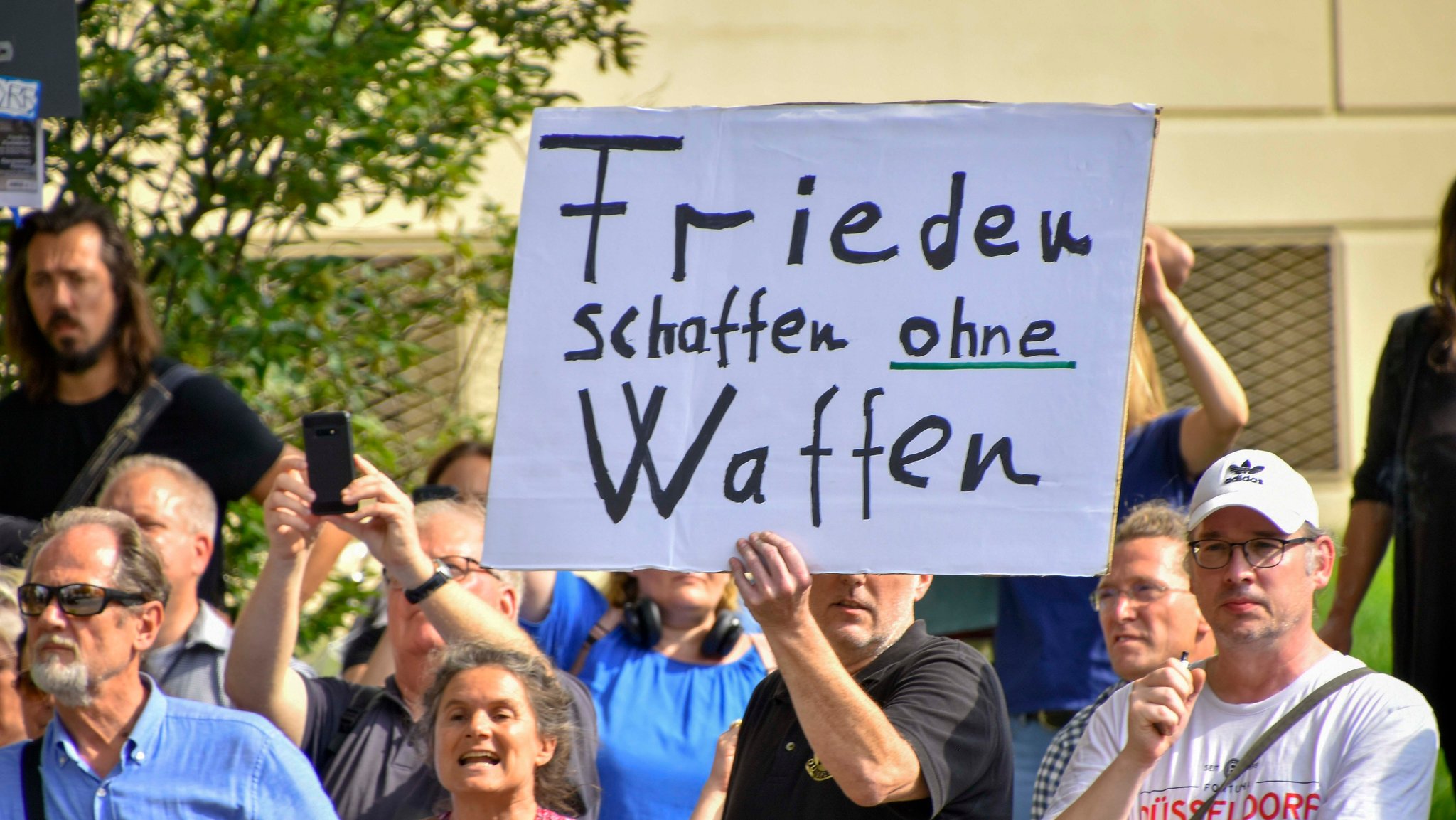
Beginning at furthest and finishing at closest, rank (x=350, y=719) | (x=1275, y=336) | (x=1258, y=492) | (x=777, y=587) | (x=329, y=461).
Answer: (x=1275, y=336) → (x=350, y=719) → (x=329, y=461) → (x=1258, y=492) → (x=777, y=587)

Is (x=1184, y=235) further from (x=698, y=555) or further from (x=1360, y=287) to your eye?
(x=698, y=555)

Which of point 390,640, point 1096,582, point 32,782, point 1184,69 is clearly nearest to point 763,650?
point 1096,582

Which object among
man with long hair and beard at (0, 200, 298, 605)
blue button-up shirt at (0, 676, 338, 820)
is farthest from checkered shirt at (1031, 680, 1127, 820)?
man with long hair and beard at (0, 200, 298, 605)

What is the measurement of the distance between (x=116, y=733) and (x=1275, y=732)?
2123 mm

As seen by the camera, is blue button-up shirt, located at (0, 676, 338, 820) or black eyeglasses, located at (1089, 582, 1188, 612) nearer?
blue button-up shirt, located at (0, 676, 338, 820)

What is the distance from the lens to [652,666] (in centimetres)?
429

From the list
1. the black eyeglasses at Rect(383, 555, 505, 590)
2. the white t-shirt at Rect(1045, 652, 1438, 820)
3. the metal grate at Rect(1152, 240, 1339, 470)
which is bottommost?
the white t-shirt at Rect(1045, 652, 1438, 820)

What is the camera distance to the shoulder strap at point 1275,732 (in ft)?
9.31

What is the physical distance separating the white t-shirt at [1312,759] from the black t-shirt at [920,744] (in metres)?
0.19

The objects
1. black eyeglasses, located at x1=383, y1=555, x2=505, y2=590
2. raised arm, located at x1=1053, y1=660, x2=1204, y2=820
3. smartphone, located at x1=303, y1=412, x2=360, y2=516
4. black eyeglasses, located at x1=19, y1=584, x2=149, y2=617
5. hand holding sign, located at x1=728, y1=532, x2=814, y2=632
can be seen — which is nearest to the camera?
hand holding sign, located at x1=728, y1=532, x2=814, y2=632

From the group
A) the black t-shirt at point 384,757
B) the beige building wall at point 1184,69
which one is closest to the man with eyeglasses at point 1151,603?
the black t-shirt at point 384,757

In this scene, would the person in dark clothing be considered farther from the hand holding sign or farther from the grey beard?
the grey beard

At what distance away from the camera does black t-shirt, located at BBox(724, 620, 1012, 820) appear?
281 centimetres

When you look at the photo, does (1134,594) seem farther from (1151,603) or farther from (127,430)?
(127,430)
